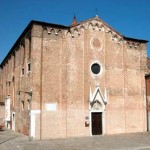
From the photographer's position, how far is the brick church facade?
17.9 m

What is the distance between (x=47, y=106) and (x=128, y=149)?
684 cm

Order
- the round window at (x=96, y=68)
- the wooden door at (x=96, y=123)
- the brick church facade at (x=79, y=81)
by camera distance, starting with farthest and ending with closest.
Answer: the round window at (x=96, y=68) → the wooden door at (x=96, y=123) → the brick church facade at (x=79, y=81)

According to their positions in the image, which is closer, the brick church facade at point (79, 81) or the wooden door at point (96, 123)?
the brick church facade at point (79, 81)

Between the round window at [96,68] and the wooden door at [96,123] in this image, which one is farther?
the round window at [96,68]

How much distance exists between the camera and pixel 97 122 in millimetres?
19703

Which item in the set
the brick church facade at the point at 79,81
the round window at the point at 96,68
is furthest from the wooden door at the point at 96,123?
the round window at the point at 96,68

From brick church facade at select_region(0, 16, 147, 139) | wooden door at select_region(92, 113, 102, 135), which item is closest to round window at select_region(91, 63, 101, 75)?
brick church facade at select_region(0, 16, 147, 139)

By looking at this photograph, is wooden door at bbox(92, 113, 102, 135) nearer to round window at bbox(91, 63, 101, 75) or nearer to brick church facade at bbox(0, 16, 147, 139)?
brick church facade at bbox(0, 16, 147, 139)

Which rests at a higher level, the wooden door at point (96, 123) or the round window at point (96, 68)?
the round window at point (96, 68)

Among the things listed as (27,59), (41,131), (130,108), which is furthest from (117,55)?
(41,131)

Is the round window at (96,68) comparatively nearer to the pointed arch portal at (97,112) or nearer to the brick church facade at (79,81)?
the brick church facade at (79,81)

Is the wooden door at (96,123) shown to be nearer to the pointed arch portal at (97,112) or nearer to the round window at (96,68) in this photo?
the pointed arch portal at (97,112)

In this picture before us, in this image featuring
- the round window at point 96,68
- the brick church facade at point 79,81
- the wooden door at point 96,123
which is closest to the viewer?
the brick church facade at point 79,81

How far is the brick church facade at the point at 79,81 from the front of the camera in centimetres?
1792
